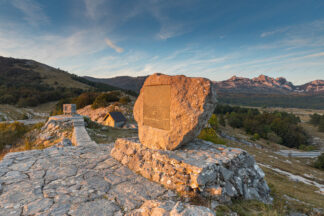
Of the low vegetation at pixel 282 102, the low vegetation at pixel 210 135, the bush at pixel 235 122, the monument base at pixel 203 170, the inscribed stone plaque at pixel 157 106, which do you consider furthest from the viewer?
the low vegetation at pixel 282 102

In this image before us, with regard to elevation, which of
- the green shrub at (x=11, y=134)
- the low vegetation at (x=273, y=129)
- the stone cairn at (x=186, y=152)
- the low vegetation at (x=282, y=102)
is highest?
the stone cairn at (x=186, y=152)

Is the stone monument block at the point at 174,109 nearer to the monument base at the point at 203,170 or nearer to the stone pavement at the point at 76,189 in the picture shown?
the monument base at the point at 203,170

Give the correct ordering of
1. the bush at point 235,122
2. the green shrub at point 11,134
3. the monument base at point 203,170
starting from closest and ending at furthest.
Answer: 1. the monument base at point 203,170
2. the green shrub at point 11,134
3. the bush at point 235,122

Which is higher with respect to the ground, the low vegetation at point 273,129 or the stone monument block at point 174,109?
the stone monument block at point 174,109

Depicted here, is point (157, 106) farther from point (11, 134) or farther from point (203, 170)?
point (11, 134)

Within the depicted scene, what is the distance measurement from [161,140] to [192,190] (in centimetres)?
184

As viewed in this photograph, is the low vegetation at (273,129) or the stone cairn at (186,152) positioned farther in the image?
the low vegetation at (273,129)

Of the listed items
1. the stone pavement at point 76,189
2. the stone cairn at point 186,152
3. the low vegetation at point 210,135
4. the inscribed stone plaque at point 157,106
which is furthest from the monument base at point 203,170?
the low vegetation at point 210,135

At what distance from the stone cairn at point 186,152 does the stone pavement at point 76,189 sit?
436 millimetres

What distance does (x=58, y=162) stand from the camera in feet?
18.0

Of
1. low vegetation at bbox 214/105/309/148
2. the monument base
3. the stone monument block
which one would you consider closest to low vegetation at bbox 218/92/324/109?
low vegetation at bbox 214/105/309/148

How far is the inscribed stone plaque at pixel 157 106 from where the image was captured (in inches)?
196

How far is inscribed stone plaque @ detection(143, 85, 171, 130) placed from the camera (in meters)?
4.97

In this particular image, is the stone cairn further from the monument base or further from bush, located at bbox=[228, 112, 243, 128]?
bush, located at bbox=[228, 112, 243, 128]
